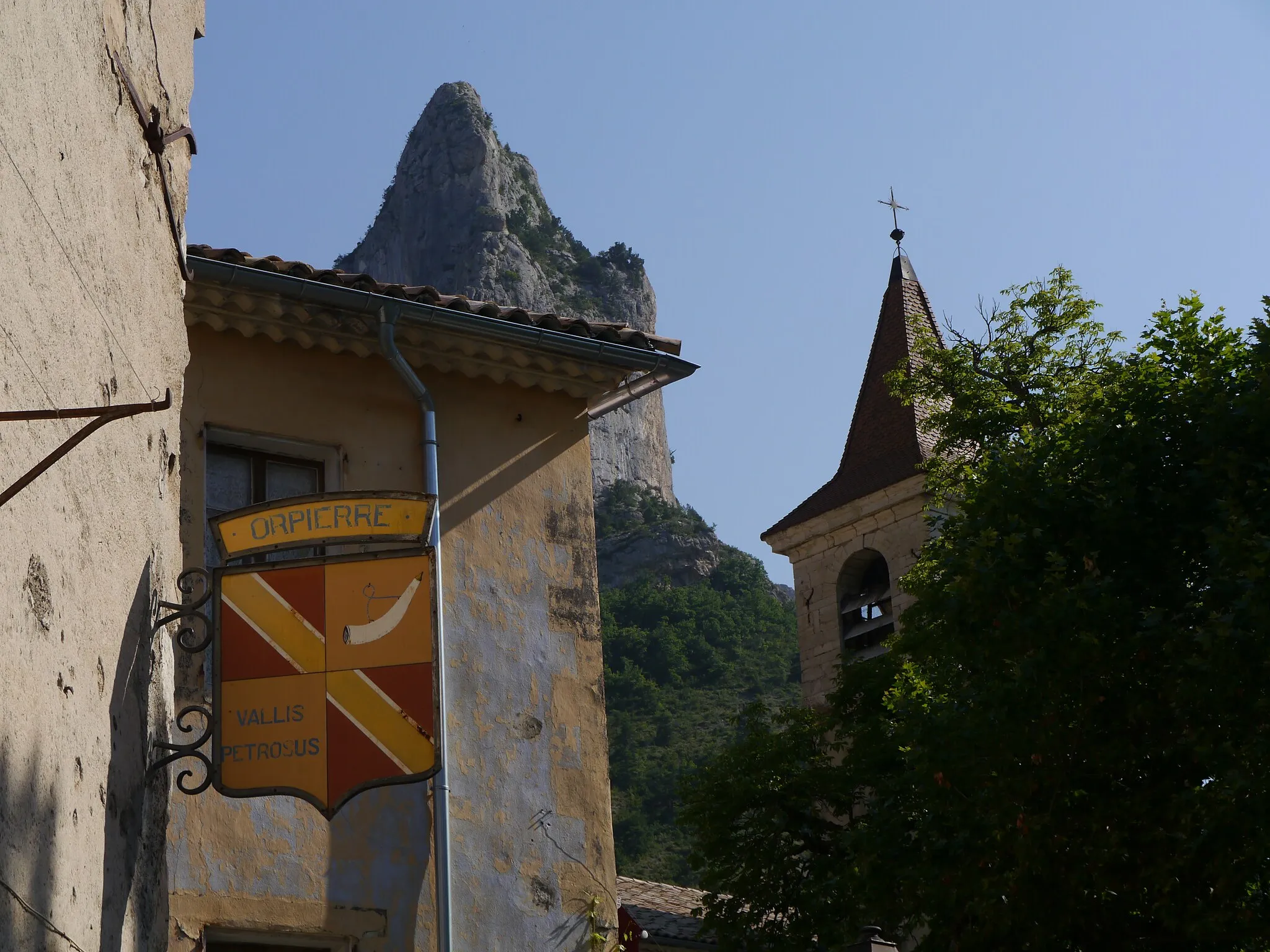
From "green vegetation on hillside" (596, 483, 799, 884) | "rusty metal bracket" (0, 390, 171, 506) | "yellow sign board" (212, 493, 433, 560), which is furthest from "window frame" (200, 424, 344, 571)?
"green vegetation on hillside" (596, 483, 799, 884)

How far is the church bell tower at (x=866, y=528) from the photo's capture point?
24922 millimetres

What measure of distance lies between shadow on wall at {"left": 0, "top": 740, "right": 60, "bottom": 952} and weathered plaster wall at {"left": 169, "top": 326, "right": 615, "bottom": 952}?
4.44 meters

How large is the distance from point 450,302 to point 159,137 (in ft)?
14.9

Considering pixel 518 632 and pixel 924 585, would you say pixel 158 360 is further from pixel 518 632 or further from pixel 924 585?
pixel 924 585

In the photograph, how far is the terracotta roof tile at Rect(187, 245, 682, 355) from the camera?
29.5ft

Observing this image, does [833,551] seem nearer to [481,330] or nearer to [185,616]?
[481,330]

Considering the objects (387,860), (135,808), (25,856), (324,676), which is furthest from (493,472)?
(25,856)

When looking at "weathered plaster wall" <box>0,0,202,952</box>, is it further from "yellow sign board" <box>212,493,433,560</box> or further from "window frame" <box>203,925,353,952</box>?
"window frame" <box>203,925,353,952</box>

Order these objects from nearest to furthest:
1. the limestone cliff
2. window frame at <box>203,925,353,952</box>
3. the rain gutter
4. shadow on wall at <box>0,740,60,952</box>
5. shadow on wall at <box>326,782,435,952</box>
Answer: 1. shadow on wall at <box>0,740,60,952</box>
2. window frame at <box>203,925,353,952</box>
3. shadow on wall at <box>326,782,435,952</box>
4. the rain gutter
5. the limestone cliff

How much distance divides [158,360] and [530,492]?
5.00 metres

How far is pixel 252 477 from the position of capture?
905cm

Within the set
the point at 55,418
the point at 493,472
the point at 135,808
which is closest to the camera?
the point at 55,418

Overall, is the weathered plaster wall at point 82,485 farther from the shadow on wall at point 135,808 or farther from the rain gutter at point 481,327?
the rain gutter at point 481,327

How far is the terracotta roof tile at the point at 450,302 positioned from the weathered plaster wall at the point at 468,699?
455 millimetres
